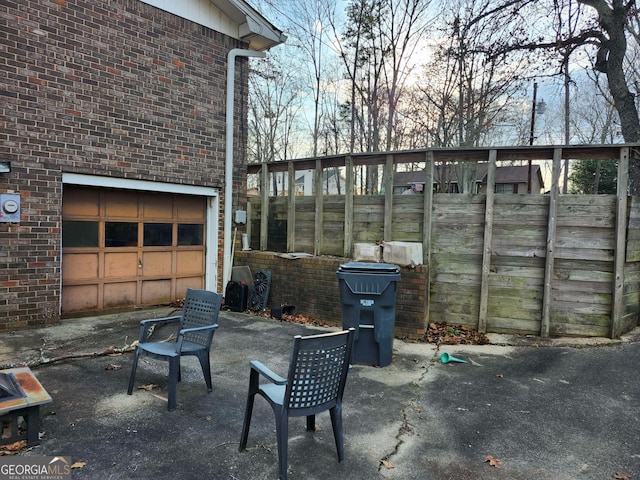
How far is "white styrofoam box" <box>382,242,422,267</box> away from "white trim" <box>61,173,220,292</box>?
3541 mm

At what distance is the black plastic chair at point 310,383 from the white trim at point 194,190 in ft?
16.3

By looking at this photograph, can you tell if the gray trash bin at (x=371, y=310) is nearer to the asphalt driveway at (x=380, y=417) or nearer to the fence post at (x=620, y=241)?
the asphalt driveway at (x=380, y=417)

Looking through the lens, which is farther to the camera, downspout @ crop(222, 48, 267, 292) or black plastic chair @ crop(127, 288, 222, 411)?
downspout @ crop(222, 48, 267, 292)

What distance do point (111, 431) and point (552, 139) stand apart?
2434 centimetres

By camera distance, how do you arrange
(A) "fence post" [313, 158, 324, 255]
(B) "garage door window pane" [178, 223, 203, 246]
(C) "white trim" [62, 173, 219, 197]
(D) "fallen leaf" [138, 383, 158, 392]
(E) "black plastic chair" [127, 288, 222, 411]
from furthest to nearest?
(B) "garage door window pane" [178, 223, 203, 246], (A) "fence post" [313, 158, 324, 255], (C) "white trim" [62, 173, 219, 197], (D) "fallen leaf" [138, 383, 158, 392], (E) "black plastic chair" [127, 288, 222, 411]

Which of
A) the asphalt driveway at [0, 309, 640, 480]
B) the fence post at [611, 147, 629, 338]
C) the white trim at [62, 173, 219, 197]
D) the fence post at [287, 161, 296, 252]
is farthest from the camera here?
the fence post at [287, 161, 296, 252]

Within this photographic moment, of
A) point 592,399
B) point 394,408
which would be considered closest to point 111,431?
point 394,408

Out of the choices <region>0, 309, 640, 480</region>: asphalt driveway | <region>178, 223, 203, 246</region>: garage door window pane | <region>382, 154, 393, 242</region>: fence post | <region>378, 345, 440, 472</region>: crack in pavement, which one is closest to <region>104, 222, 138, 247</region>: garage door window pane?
<region>178, 223, 203, 246</region>: garage door window pane

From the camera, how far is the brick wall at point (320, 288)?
5.86 m

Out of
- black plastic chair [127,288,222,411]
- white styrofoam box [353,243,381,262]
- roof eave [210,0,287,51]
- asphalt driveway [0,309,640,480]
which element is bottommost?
asphalt driveway [0,309,640,480]

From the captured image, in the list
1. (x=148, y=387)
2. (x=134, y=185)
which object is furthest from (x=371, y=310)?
(x=134, y=185)

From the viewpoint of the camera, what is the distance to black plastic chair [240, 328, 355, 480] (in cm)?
254

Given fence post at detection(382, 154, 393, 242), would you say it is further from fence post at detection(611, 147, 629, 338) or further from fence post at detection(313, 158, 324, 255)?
fence post at detection(611, 147, 629, 338)

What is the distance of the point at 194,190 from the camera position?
25.0ft
